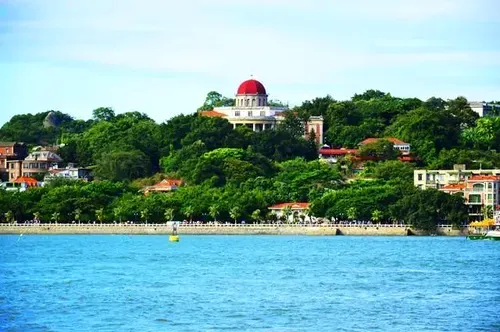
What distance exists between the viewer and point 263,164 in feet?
366

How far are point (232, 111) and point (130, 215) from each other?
98.3 feet

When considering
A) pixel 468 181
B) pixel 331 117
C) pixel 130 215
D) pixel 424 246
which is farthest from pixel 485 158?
pixel 424 246

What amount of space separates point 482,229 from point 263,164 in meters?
22.7

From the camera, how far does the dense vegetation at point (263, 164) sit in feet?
322

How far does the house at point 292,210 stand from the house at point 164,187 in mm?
10337

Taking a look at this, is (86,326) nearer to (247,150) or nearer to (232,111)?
(247,150)

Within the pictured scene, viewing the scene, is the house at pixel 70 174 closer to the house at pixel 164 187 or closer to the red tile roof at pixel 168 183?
the house at pixel 164 187

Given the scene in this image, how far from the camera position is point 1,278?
178 ft

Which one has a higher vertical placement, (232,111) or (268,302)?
(232,111)

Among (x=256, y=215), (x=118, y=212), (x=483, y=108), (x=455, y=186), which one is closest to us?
(x=256, y=215)

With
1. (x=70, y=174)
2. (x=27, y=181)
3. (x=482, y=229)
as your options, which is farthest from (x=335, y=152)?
(x=482, y=229)

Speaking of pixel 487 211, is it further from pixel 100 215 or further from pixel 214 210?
pixel 100 215

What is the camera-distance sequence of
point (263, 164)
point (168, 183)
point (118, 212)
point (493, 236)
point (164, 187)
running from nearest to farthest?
point (493, 236) < point (118, 212) < point (164, 187) < point (168, 183) < point (263, 164)

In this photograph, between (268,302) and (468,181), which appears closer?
(268,302)
